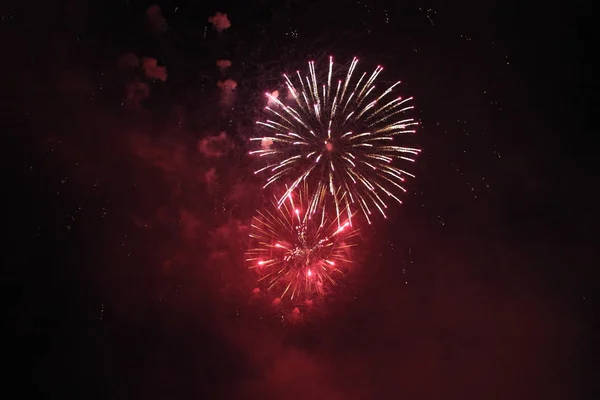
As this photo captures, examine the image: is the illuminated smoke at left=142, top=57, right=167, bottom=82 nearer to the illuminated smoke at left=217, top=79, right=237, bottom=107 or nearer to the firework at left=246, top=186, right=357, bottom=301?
the illuminated smoke at left=217, top=79, right=237, bottom=107

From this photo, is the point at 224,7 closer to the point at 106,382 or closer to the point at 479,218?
the point at 479,218

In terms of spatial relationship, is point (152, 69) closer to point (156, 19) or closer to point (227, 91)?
point (156, 19)

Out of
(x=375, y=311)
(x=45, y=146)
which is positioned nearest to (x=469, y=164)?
(x=375, y=311)

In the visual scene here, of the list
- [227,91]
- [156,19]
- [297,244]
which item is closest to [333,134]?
[297,244]

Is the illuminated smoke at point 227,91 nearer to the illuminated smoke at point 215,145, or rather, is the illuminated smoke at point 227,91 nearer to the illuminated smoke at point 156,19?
the illuminated smoke at point 215,145

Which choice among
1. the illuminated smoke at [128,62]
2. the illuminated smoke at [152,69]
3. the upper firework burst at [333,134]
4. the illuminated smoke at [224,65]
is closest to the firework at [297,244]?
the upper firework burst at [333,134]
